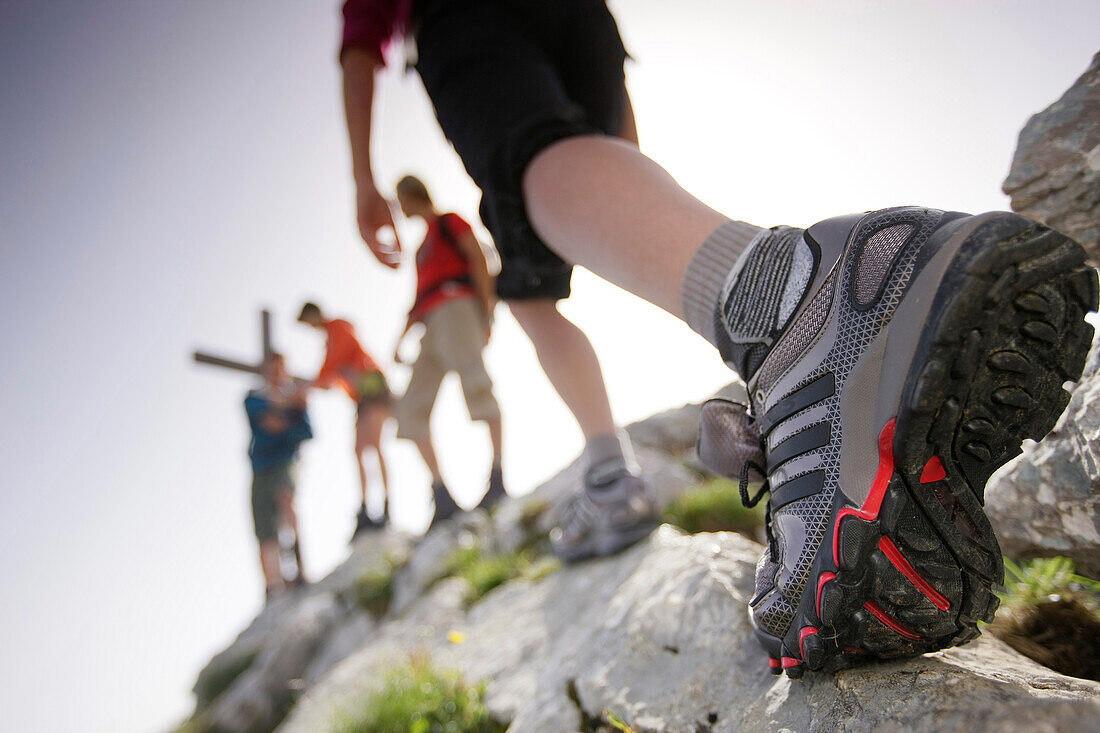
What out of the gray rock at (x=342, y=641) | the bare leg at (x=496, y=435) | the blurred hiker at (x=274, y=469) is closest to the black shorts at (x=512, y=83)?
the bare leg at (x=496, y=435)

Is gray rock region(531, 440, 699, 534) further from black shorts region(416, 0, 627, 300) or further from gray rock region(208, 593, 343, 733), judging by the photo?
gray rock region(208, 593, 343, 733)

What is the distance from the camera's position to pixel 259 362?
9344mm

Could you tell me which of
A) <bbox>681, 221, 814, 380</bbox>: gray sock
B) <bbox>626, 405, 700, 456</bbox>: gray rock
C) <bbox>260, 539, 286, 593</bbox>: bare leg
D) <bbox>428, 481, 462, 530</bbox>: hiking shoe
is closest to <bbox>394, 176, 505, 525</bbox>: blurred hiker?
<bbox>428, 481, 462, 530</bbox>: hiking shoe

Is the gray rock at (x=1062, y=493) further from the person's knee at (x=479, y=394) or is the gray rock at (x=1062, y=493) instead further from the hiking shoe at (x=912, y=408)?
the person's knee at (x=479, y=394)

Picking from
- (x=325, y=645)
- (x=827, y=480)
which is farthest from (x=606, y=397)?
(x=325, y=645)

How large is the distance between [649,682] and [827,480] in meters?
0.66

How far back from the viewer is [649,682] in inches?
46.4

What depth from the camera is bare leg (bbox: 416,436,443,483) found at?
5.12 m

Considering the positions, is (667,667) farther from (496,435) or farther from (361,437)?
(361,437)

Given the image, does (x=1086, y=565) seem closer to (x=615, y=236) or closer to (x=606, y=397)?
(x=615, y=236)

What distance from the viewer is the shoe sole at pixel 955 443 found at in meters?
0.66

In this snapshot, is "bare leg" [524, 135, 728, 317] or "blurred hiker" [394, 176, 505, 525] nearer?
"bare leg" [524, 135, 728, 317]

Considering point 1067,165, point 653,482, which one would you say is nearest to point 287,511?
point 653,482

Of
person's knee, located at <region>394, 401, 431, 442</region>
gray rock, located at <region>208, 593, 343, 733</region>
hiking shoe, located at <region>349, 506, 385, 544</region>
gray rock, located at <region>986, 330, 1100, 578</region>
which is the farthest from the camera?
hiking shoe, located at <region>349, 506, 385, 544</region>
